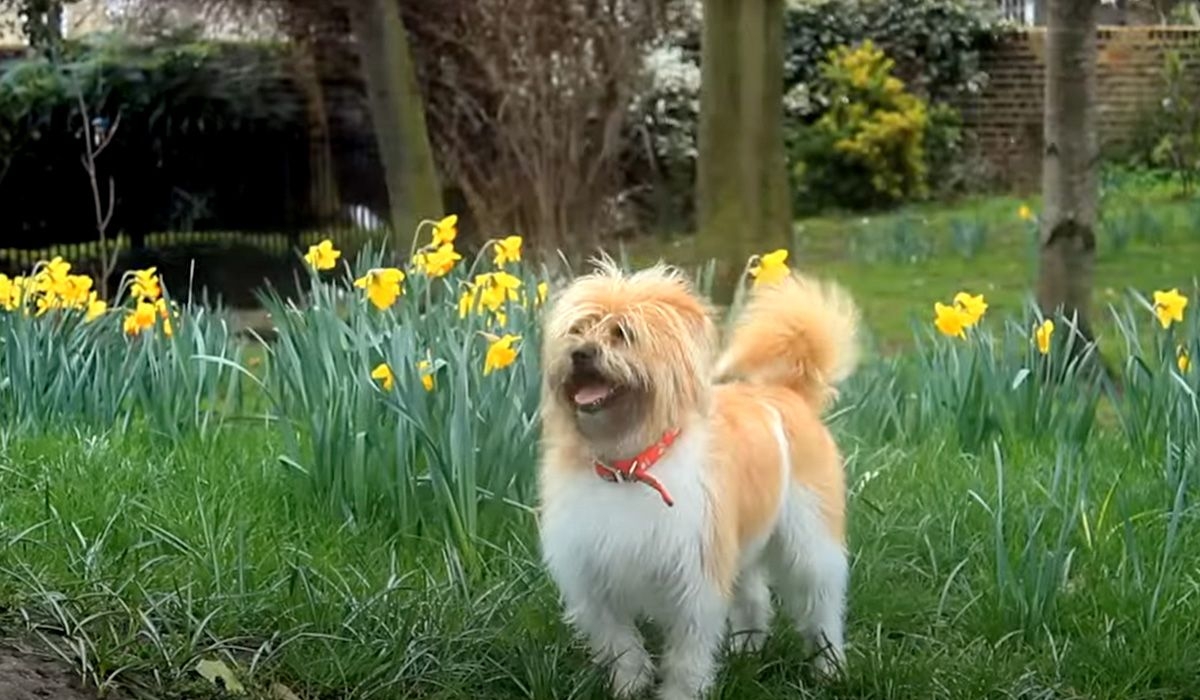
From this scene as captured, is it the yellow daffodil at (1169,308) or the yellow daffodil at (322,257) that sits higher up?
the yellow daffodil at (322,257)

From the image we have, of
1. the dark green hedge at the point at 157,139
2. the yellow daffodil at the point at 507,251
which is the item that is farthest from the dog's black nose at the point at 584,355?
the dark green hedge at the point at 157,139

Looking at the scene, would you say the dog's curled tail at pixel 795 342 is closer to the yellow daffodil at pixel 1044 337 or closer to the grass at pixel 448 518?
the grass at pixel 448 518

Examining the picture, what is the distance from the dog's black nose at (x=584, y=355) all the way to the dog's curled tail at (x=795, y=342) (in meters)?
0.74

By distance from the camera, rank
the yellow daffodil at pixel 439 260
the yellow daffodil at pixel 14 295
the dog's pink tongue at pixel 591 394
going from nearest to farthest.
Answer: the dog's pink tongue at pixel 591 394
the yellow daffodil at pixel 439 260
the yellow daffodil at pixel 14 295

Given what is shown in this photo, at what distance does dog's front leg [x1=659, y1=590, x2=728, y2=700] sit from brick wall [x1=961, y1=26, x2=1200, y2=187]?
12.7 metres

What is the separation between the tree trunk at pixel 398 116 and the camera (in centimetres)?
1003

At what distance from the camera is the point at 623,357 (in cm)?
297

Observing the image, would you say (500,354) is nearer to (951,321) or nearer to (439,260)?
(439,260)

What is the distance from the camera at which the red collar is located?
10.1 feet

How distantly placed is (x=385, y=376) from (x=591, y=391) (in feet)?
4.14

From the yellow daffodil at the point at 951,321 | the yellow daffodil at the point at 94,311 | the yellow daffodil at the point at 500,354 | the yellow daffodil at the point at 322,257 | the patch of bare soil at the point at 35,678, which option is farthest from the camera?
the yellow daffodil at the point at 94,311

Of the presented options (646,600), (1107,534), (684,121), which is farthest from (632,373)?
(684,121)

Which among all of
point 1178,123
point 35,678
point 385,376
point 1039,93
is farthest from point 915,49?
point 35,678

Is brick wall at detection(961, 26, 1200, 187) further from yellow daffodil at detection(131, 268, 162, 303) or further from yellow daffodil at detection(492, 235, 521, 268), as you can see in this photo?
yellow daffodil at detection(131, 268, 162, 303)
